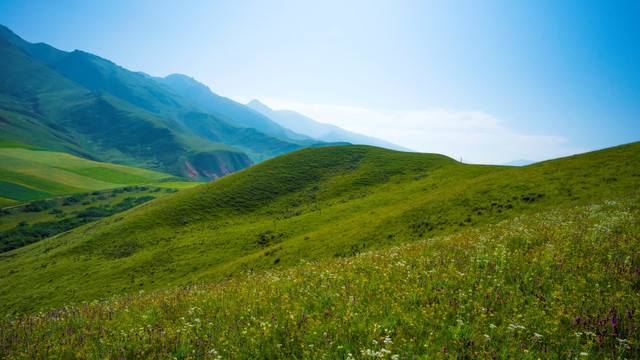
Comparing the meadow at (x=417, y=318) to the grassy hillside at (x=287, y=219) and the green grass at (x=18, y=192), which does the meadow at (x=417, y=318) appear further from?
the green grass at (x=18, y=192)

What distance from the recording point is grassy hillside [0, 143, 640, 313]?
1210 inches

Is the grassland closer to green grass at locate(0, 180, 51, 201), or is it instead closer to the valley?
the valley

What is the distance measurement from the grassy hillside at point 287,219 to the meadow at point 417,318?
22000 millimetres

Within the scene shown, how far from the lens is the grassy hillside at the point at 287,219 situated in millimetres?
30734

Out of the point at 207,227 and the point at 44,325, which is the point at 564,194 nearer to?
the point at 44,325

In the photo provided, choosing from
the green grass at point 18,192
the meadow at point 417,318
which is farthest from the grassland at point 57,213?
the meadow at point 417,318

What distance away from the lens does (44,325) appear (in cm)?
720

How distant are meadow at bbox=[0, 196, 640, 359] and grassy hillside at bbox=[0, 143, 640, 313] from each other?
22.0 meters

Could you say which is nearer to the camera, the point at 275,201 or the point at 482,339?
the point at 482,339

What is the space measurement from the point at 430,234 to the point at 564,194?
53.2 ft

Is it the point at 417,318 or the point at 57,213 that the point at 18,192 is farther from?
the point at 417,318


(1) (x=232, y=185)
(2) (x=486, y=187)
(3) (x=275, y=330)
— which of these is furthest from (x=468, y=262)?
(1) (x=232, y=185)

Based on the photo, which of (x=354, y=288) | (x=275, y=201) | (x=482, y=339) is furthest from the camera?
(x=275, y=201)

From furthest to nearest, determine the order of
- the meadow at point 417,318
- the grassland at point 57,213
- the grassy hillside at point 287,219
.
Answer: the grassland at point 57,213, the grassy hillside at point 287,219, the meadow at point 417,318
